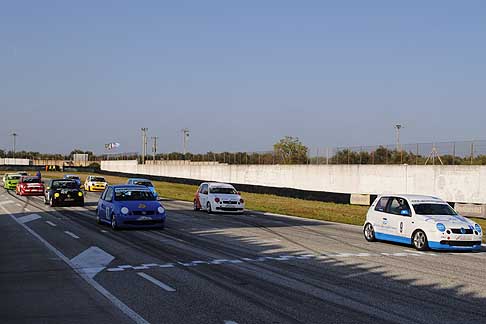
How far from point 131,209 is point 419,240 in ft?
32.9

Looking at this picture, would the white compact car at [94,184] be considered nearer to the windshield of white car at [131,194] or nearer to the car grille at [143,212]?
the windshield of white car at [131,194]

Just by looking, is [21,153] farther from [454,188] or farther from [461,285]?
[461,285]

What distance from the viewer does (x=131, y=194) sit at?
2411 cm

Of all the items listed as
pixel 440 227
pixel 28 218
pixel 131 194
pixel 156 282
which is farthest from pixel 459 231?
pixel 28 218

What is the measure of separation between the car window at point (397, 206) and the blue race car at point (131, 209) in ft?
27.0

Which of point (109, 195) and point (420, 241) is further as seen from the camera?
point (109, 195)

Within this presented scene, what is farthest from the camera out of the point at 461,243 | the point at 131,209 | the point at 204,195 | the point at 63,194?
the point at 63,194

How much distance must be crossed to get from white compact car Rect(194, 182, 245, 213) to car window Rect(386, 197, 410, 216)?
1442 centimetres

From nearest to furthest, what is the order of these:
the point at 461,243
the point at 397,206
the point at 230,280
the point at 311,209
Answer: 1. the point at 230,280
2. the point at 461,243
3. the point at 397,206
4. the point at 311,209

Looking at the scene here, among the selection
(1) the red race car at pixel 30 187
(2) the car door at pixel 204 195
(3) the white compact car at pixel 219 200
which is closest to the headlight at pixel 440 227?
(3) the white compact car at pixel 219 200

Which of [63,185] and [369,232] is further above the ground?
[63,185]

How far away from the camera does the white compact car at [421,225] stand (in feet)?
57.1

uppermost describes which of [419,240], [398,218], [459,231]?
[398,218]

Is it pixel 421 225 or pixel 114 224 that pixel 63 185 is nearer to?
pixel 114 224
